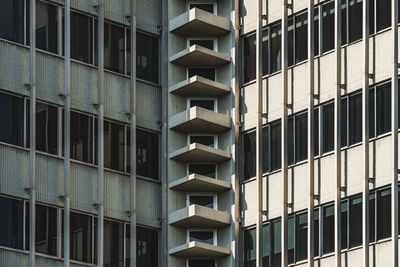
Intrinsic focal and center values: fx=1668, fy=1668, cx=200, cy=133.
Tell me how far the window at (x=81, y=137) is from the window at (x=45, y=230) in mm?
2771

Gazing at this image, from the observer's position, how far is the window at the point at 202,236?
228ft

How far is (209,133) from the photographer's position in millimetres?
70625

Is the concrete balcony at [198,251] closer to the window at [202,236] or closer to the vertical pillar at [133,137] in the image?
the window at [202,236]

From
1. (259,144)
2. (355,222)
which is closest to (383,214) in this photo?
(355,222)

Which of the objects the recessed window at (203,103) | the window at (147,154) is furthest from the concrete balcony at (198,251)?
the recessed window at (203,103)

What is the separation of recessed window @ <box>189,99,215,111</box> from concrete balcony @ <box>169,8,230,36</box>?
9.39ft

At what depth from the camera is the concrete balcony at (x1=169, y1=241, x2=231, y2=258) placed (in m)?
67.7

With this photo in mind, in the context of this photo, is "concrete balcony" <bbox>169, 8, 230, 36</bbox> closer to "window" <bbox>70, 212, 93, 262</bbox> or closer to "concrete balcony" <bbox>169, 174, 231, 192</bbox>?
"concrete balcony" <bbox>169, 174, 231, 192</bbox>

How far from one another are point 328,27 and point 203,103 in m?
8.38

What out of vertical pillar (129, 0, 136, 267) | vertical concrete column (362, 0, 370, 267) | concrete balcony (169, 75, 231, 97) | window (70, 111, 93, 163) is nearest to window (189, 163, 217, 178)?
concrete balcony (169, 75, 231, 97)

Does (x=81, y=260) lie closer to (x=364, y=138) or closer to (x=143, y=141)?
(x=143, y=141)

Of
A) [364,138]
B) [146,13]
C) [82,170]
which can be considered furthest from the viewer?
[146,13]

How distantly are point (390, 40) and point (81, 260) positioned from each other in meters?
14.9

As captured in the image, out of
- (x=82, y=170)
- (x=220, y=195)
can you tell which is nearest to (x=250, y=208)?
(x=220, y=195)
